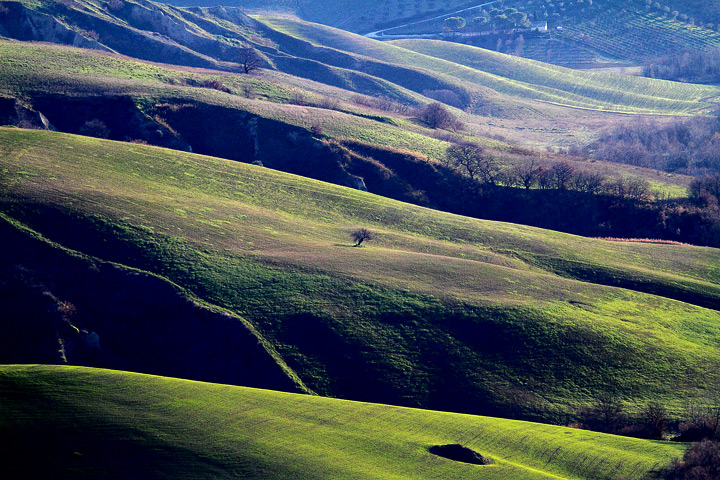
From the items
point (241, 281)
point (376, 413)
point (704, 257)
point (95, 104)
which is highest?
point (95, 104)

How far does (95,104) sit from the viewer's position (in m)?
93.1

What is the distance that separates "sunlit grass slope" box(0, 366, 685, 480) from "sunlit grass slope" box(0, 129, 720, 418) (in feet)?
19.5

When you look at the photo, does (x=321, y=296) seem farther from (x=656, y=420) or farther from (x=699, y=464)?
(x=699, y=464)

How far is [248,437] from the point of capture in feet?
134

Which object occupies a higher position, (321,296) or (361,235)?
(361,235)

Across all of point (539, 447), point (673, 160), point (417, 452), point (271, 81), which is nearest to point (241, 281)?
point (417, 452)

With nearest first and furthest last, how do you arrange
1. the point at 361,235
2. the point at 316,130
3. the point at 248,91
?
the point at 361,235 → the point at 316,130 → the point at 248,91

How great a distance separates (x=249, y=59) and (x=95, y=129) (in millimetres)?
86181

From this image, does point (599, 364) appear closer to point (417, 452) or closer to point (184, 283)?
point (417, 452)

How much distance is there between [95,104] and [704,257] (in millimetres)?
90290

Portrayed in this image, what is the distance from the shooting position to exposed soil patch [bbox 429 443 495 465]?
41000mm

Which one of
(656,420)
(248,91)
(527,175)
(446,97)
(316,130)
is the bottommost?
(656,420)

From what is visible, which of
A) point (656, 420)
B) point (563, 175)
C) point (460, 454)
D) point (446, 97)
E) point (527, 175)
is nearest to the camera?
point (460, 454)

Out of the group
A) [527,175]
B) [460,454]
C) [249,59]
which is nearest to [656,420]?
[460,454]
